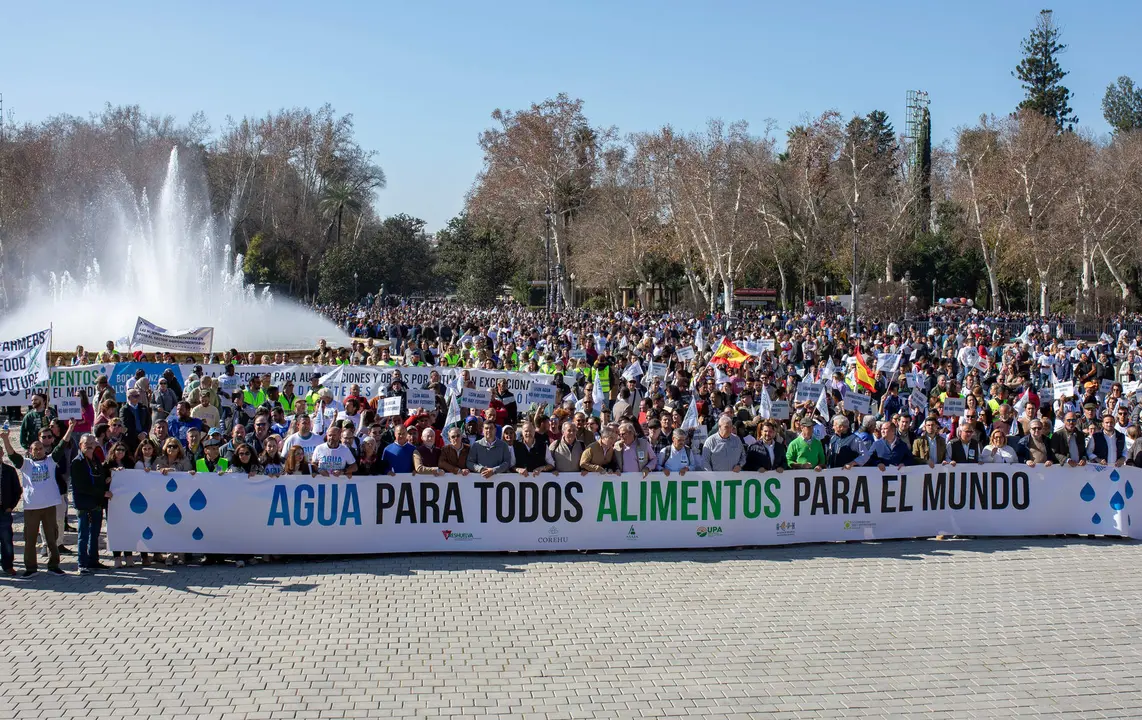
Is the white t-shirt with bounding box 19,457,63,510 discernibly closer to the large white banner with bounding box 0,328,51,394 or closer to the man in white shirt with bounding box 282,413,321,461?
the man in white shirt with bounding box 282,413,321,461

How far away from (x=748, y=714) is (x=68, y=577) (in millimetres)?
6477

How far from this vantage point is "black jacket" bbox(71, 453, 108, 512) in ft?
32.6

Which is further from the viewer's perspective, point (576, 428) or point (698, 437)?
point (698, 437)

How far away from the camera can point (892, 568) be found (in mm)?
10391

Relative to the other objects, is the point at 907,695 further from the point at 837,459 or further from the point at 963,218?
the point at 963,218

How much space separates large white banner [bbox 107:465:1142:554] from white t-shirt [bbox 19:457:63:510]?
1.78 feet

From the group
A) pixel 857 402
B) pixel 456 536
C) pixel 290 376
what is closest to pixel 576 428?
pixel 456 536

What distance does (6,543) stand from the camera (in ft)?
32.8

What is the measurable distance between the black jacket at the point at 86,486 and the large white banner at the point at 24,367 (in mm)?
4217

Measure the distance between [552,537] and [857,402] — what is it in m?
5.51

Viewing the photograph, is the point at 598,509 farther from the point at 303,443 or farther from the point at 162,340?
the point at 162,340

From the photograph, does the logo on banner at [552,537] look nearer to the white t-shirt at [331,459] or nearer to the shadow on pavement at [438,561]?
the shadow on pavement at [438,561]

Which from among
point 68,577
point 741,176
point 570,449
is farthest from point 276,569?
point 741,176

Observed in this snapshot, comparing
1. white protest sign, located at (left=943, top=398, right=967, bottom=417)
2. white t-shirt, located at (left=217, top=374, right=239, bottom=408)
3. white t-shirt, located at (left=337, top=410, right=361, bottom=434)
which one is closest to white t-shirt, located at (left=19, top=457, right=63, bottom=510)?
white t-shirt, located at (left=337, top=410, right=361, bottom=434)
